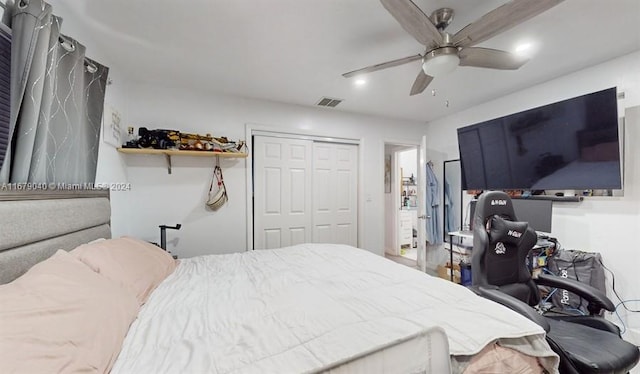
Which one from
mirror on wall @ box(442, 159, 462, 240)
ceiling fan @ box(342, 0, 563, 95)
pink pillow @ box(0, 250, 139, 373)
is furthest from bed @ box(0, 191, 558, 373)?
mirror on wall @ box(442, 159, 462, 240)


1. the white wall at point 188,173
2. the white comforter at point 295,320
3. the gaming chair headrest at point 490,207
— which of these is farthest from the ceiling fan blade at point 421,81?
the white wall at point 188,173

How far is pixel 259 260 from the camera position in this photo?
1.99 meters

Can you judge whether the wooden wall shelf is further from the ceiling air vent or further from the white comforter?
the white comforter

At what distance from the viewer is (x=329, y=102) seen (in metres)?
3.23

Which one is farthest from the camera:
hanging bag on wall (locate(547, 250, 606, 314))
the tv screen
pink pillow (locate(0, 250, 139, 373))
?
hanging bag on wall (locate(547, 250, 606, 314))

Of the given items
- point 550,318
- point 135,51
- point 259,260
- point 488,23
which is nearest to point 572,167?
point 550,318

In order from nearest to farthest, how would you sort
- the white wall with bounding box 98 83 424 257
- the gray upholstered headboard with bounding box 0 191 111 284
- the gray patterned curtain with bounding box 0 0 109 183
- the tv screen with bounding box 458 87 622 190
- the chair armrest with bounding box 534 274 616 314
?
the gray upholstered headboard with bounding box 0 191 111 284 < the gray patterned curtain with bounding box 0 0 109 183 < the chair armrest with bounding box 534 274 616 314 < the tv screen with bounding box 458 87 622 190 < the white wall with bounding box 98 83 424 257

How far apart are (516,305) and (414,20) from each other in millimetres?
1535

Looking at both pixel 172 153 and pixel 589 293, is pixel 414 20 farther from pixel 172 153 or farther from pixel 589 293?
pixel 172 153

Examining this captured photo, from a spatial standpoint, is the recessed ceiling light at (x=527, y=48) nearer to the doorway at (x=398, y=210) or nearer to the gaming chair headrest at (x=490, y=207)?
the gaming chair headrest at (x=490, y=207)

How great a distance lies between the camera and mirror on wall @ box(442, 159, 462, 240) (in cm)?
358

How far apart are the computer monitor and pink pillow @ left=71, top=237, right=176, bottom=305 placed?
3.29 m

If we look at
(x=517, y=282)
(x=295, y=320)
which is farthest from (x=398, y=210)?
(x=295, y=320)

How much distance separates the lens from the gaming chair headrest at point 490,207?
1.73 metres
